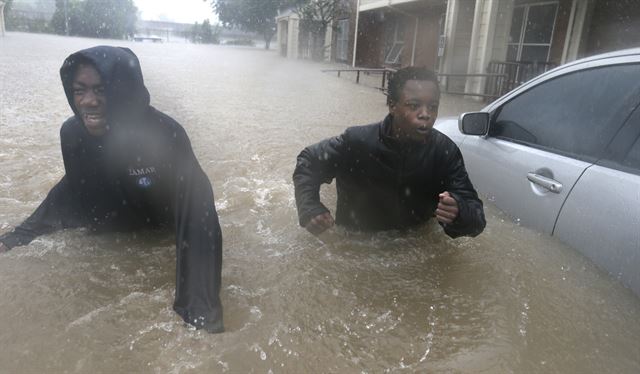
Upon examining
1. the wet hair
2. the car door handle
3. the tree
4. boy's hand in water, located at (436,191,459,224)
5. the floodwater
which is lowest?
the floodwater

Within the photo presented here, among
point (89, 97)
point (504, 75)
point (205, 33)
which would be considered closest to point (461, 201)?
point (89, 97)

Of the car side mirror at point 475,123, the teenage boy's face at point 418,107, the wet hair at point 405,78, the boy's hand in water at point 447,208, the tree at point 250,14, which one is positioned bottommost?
the boy's hand in water at point 447,208

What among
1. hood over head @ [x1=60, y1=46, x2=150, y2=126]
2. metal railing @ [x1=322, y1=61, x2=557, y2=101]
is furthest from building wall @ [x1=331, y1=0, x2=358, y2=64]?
hood over head @ [x1=60, y1=46, x2=150, y2=126]

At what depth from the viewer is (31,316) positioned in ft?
8.36

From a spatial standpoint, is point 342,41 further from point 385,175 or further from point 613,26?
point 385,175

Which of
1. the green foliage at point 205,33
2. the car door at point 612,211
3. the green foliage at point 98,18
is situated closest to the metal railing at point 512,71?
the car door at point 612,211

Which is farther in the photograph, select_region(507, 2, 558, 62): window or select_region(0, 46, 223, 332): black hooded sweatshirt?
select_region(507, 2, 558, 62): window

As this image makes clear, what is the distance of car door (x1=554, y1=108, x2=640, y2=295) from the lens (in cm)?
202

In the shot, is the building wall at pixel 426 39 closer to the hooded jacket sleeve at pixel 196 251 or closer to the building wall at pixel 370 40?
the building wall at pixel 370 40

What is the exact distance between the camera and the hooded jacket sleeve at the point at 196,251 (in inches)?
94.0

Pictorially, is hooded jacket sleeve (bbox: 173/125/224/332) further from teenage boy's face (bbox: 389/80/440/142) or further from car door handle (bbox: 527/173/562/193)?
car door handle (bbox: 527/173/562/193)

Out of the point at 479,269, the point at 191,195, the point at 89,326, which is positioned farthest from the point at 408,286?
the point at 89,326

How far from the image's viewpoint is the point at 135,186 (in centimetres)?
294

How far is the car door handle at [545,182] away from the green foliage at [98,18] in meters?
32.9
